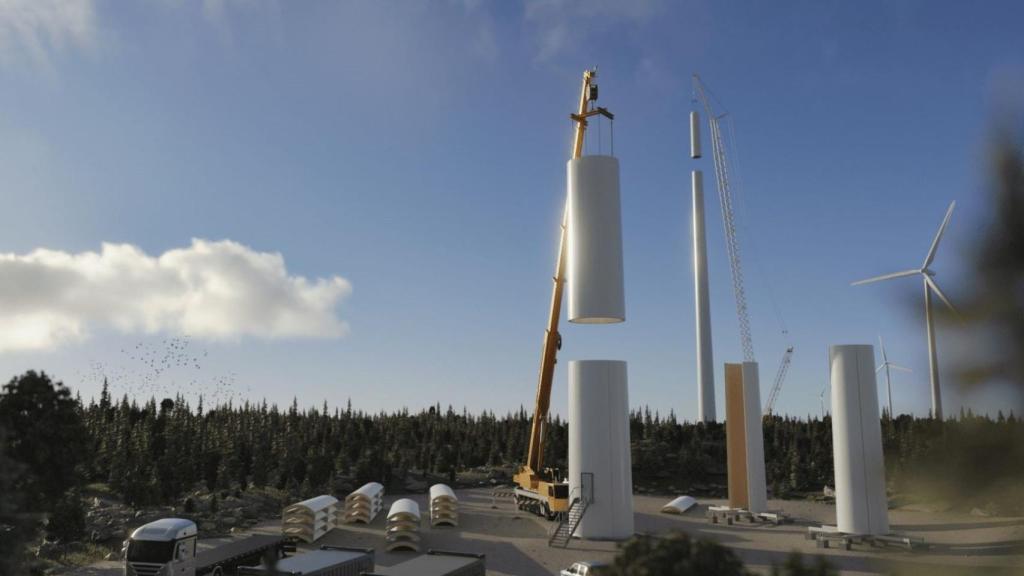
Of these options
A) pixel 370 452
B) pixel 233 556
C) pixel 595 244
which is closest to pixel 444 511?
pixel 233 556

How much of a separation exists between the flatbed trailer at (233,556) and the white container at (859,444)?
24.2 m

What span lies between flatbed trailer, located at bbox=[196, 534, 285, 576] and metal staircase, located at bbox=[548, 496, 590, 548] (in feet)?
39.9

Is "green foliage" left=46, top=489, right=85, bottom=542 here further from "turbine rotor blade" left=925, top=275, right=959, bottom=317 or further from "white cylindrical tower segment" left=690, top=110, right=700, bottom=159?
"white cylindrical tower segment" left=690, top=110, right=700, bottom=159

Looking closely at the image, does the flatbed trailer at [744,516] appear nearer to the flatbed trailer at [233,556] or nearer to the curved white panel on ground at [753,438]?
the curved white panel on ground at [753,438]

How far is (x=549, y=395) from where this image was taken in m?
40.2

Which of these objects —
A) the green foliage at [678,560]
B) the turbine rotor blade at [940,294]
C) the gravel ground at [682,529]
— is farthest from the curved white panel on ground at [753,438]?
the turbine rotor blade at [940,294]

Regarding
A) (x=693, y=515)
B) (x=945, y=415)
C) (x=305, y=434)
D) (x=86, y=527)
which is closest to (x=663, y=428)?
(x=693, y=515)

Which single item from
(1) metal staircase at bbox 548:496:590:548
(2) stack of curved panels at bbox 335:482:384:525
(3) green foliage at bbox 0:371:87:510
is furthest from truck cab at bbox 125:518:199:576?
(2) stack of curved panels at bbox 335:482:384:525

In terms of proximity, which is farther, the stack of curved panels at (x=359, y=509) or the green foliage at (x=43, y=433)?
the stack of curved panels at (x=359, y=509)

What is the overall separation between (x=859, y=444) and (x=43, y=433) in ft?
109

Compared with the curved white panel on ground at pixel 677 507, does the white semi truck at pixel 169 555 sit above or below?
above

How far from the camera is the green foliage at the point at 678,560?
10.8 meters

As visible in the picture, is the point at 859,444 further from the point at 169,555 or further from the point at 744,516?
the point at 169,555

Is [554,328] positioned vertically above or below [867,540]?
above
